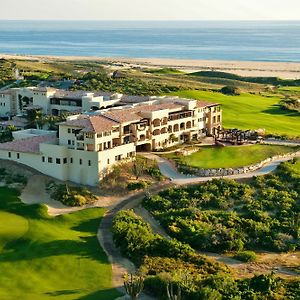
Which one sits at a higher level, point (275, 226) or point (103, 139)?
point (103, 139)

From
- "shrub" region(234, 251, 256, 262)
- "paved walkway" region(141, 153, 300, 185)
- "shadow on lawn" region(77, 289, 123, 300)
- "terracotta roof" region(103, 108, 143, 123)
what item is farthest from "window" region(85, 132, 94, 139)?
"shadow on lawn" region(77, 289, 123, 300)

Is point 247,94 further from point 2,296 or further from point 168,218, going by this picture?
point 2,296

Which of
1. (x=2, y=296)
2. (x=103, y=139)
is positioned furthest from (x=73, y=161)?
(x=2, y=296)

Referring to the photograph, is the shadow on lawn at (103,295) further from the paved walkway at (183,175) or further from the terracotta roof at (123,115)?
the terracotta roof at (123,115)

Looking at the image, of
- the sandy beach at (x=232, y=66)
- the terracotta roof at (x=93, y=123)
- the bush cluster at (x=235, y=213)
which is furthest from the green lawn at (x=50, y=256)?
the sandy beach at (x=232, y=66)

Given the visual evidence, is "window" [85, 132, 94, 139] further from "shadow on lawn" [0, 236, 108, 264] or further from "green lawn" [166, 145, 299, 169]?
"shadow on lawn" [0, 236, 108, 264]
